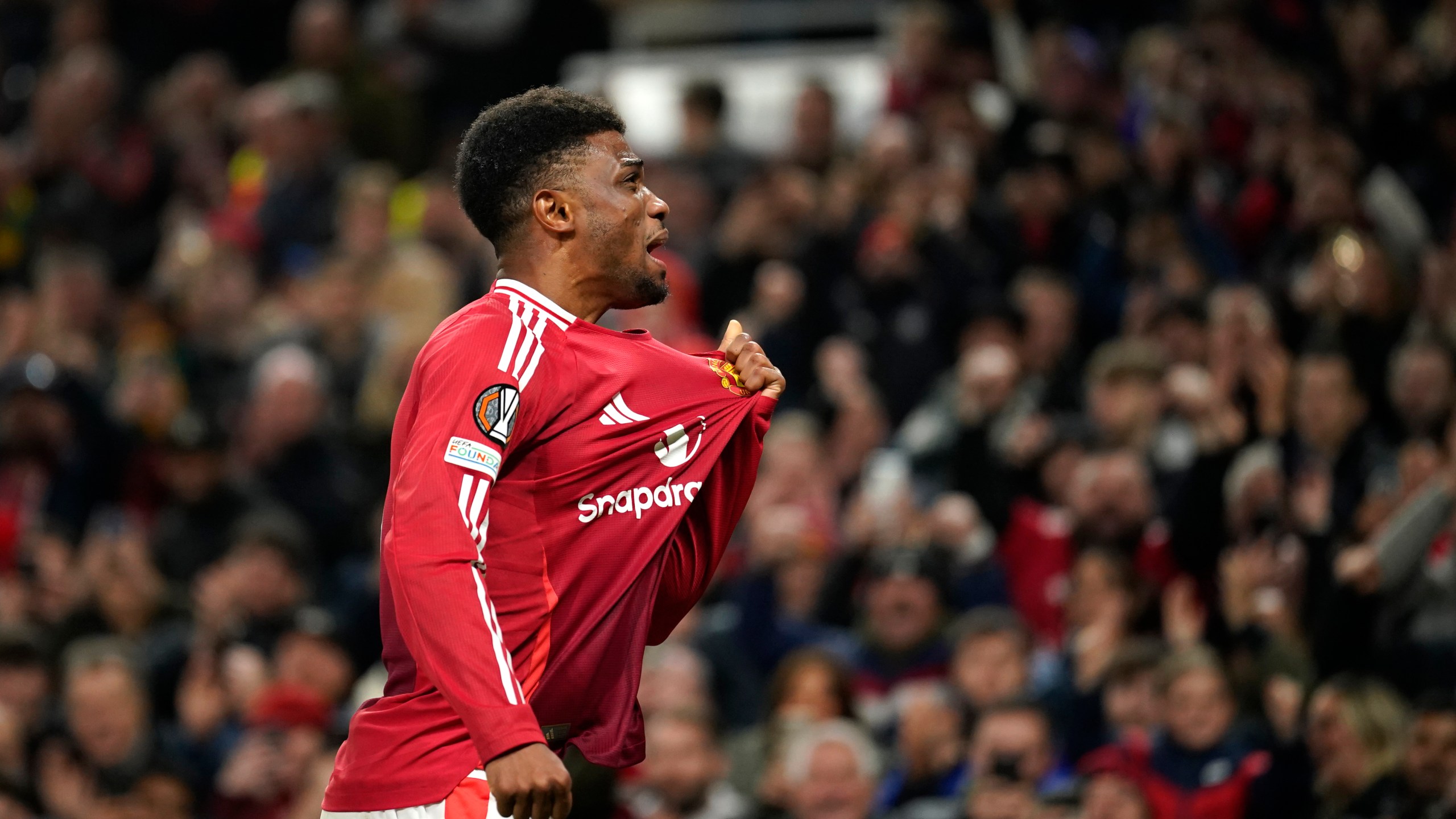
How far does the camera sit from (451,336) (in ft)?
10.2

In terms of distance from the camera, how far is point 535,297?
3.25 metres

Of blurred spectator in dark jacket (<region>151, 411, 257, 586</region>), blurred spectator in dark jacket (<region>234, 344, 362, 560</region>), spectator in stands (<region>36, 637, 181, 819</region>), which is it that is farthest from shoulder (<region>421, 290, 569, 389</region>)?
blurred spectator in dark jacket (<region>234, 344, 362, 560</region>)

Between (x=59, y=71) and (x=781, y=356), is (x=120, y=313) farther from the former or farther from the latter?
(x=781, y=356)

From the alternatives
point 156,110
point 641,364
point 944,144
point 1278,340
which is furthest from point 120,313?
point 641,364

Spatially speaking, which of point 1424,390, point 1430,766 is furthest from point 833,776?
point 1424,390

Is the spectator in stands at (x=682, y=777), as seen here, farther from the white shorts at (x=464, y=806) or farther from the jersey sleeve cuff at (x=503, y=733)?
the jersey sleeve cuff at (x=503, y=733)

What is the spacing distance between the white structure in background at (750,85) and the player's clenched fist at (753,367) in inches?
303

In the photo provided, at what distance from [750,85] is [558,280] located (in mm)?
8632

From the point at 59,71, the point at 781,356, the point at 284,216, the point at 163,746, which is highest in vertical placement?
the point at 59,71

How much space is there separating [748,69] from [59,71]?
4.37 meters

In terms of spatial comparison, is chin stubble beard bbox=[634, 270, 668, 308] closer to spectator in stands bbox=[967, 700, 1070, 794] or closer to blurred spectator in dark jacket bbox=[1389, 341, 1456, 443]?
spectator in stands bbox=[967, 700, 1070, 794]

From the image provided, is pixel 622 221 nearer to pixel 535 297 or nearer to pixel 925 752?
pixel 535 297

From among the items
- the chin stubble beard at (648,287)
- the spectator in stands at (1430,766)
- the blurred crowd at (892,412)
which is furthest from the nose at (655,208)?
the spectator in stands at (1430,766)

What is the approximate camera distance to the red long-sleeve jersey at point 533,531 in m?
2.94
